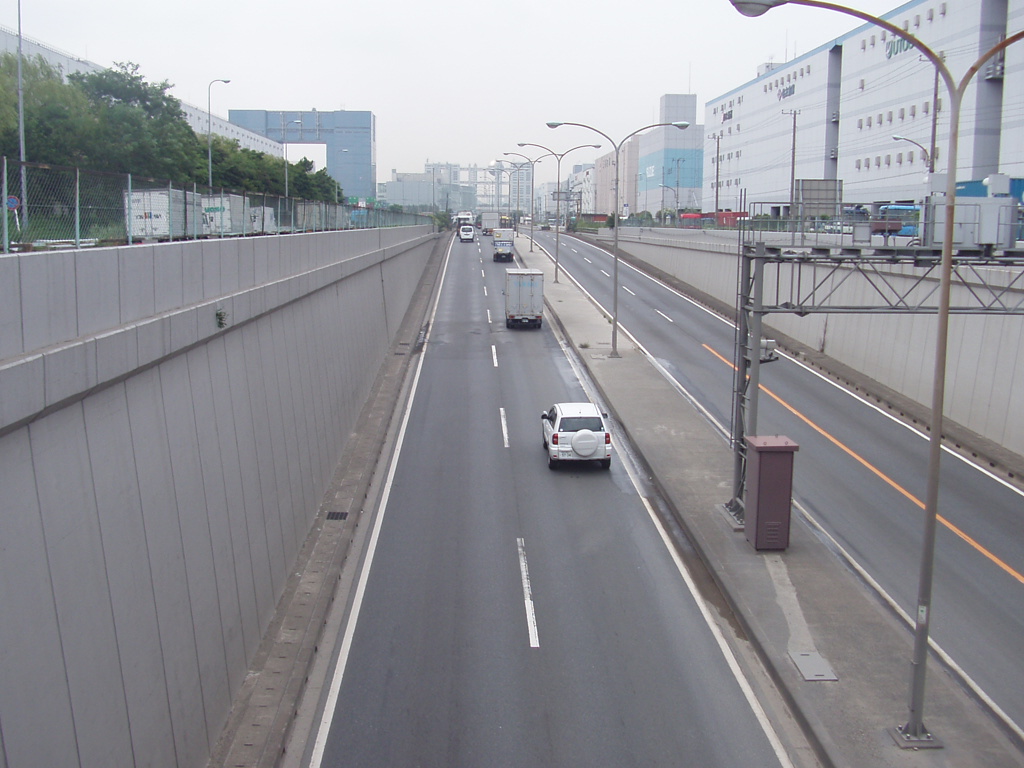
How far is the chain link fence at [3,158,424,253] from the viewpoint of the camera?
30.0 ft

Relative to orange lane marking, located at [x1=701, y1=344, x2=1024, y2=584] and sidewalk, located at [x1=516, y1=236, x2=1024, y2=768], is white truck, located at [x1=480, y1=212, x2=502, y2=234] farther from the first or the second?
sidewalk, located at [x1=516, y1=236, x2=1024, y2=768]

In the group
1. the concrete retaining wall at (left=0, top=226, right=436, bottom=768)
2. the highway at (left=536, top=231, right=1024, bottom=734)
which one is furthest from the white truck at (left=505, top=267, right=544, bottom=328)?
the concrete retaining wall at (left=0, top=226, right=436, bottom=768)

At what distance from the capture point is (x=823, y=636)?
14484mm

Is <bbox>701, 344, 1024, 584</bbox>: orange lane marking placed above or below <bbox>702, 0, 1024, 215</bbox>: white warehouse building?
below

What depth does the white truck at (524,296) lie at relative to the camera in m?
45.9

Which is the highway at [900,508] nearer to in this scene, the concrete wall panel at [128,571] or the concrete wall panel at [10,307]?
the concrete wall panel at [128,571]

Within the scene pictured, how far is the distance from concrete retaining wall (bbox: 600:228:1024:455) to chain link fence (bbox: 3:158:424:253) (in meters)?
13.5

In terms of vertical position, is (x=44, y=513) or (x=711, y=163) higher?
(x=711, y=163)

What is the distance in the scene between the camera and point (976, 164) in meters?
65.9

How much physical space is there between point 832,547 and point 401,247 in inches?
1381

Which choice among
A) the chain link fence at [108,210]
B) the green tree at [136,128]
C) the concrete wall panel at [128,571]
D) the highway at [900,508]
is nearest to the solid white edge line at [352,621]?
the concrete wall panel at [128,571]

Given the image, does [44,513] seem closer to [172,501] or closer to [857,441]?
[172,501]

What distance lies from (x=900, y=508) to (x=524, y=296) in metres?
27.4

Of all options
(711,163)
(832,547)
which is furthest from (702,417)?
(711,163)
